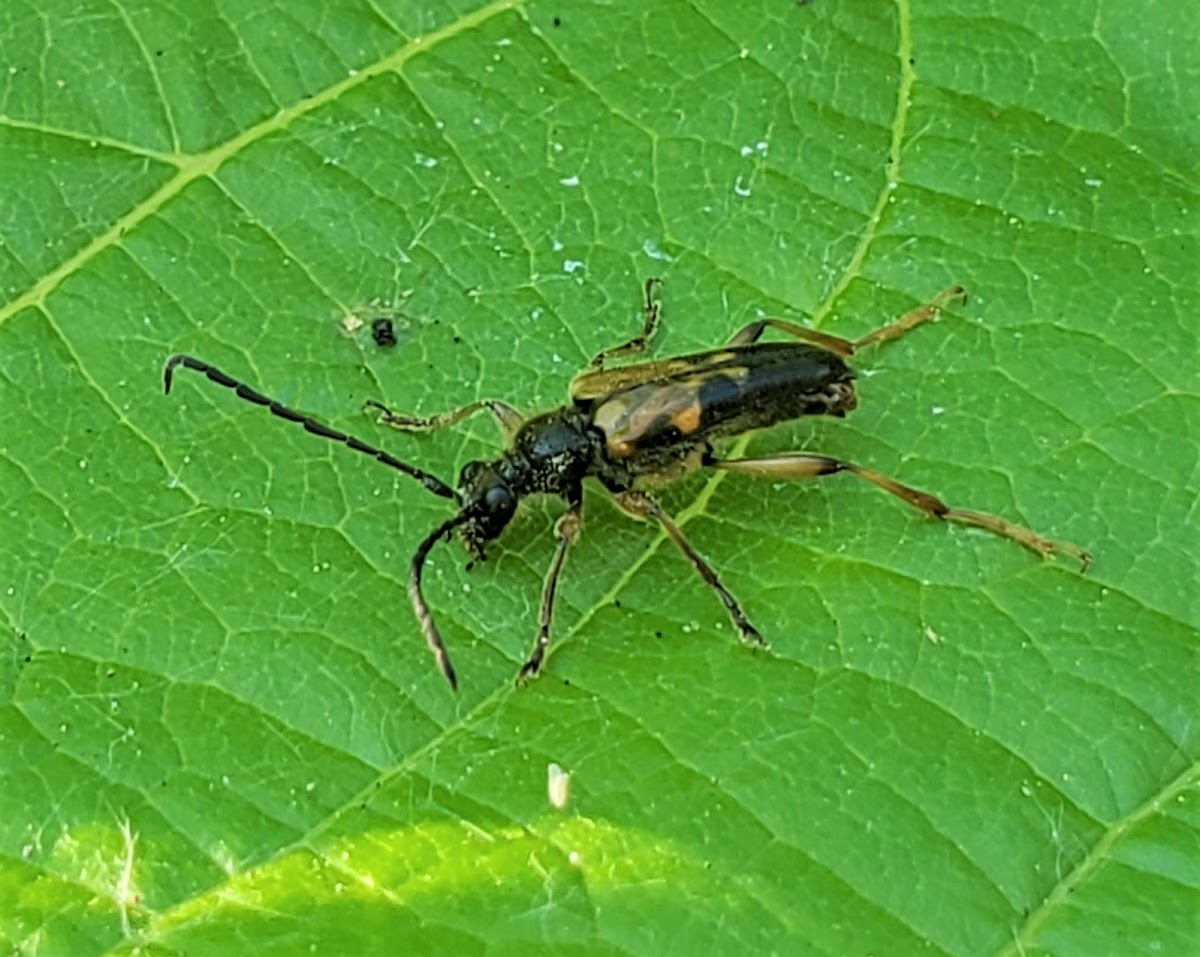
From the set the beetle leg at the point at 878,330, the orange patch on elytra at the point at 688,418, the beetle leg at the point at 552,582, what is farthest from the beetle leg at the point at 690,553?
the beetle leg at the point at 878,330

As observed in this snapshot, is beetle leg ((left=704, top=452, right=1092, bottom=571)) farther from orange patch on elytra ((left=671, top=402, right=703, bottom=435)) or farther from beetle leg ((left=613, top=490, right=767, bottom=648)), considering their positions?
beetle leg ((left=613, top=490, right=767, bottom=648))

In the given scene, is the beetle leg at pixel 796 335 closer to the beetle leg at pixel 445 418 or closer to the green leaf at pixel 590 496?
the green leaf at pixel 590 496

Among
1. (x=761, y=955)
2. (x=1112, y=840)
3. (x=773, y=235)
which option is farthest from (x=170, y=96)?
(x=1112, y=840)

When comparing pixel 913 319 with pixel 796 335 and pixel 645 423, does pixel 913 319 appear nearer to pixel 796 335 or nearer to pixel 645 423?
pixel 796 335

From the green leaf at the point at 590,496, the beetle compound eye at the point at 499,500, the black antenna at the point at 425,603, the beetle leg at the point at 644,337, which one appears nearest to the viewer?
the green leaf at the point at 590,496

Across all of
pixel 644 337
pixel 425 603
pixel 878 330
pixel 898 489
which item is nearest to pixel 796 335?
pixel 878 330

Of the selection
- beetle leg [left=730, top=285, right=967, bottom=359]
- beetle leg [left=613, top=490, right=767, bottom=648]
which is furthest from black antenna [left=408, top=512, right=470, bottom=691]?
beetle leg [left=730, top=285, right=967, bottom=359]

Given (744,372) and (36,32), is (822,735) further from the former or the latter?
(36,32)
